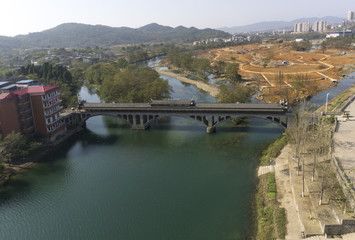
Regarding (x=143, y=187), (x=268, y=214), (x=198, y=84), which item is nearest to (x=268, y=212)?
(x=268, y=214)

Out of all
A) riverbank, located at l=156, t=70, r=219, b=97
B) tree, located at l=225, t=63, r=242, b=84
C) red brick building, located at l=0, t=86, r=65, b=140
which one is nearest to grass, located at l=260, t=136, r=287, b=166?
riverbank, located at l=156, t=70, r=219, b=97

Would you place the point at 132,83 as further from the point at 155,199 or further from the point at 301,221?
the point at 301,221

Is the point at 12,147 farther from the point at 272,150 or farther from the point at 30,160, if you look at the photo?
the point at 272,150

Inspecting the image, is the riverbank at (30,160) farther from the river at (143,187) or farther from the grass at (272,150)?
the grass at (272,150)

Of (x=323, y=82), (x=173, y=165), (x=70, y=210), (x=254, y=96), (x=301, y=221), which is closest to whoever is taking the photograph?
Answer: (x=301, y=221)

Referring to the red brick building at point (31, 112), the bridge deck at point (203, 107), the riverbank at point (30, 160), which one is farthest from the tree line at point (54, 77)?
the riverbank at point (30, 160)

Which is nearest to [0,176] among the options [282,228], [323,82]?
[282,228]

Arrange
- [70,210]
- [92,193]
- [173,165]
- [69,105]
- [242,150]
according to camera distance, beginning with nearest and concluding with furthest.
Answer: [70,210], [92,193], [173,165], [242,150], [69,105]
